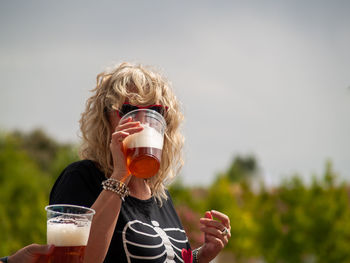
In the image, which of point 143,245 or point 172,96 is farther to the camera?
point 172,96

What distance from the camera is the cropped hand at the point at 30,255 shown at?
3.97ft

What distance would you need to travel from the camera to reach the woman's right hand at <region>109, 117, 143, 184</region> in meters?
1.79

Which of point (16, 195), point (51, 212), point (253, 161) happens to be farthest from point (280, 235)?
point (253, 161)

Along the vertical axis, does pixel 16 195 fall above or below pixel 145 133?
below

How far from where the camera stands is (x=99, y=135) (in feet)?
7.48

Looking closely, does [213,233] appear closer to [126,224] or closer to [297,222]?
[126,224]

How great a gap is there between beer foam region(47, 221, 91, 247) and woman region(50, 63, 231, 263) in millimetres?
264

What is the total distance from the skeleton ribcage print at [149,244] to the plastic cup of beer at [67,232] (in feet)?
1.90

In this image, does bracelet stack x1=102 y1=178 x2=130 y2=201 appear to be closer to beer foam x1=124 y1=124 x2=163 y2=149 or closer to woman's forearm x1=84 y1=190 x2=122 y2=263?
woman's forearm x1=84 y1=190 x2=122 y2=263

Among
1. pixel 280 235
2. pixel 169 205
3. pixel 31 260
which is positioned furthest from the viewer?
pixel 280 235

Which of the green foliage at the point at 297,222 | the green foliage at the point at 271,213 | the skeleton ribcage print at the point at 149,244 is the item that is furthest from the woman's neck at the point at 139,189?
the green foliage at the point at 297,222

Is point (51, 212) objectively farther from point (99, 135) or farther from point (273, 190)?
point (273, 190)

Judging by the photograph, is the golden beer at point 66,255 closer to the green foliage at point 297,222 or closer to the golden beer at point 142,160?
the golden beer at point 142,160

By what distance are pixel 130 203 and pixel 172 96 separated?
683mm
